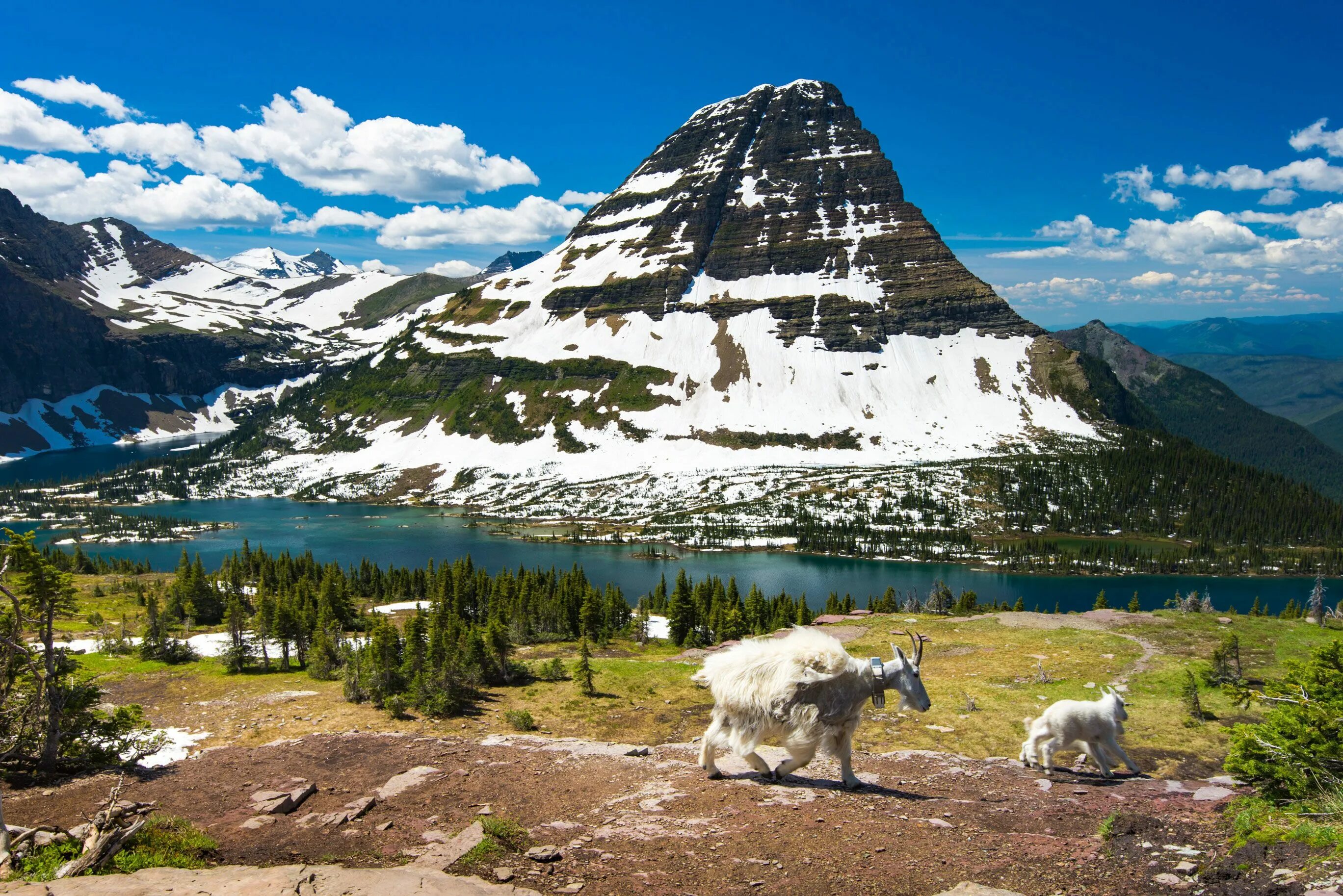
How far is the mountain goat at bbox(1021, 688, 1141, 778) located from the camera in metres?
16.5

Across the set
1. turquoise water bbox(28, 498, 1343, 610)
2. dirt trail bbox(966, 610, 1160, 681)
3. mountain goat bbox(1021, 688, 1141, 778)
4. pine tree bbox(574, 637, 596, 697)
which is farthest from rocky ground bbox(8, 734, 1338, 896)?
turquoise water bbox(28, 498, 1343, 610)

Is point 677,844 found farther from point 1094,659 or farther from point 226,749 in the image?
point 1094,659

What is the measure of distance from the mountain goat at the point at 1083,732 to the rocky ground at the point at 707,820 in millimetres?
625

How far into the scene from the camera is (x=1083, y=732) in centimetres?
1645

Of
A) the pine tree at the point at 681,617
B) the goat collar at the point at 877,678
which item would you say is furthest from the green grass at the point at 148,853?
the pine tree at the point at 681,617

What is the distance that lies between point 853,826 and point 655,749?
679 cm

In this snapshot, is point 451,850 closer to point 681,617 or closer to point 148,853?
point 148,853

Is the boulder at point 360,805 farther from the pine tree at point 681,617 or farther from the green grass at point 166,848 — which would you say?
the pine tree at point 681,617

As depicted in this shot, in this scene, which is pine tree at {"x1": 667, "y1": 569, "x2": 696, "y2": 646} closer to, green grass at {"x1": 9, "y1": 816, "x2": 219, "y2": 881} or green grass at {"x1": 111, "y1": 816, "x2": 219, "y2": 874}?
green grass at {"x1": 111, "y1": 816, "x2": 219, "y2": 874}

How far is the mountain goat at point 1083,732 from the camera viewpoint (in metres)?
16.5

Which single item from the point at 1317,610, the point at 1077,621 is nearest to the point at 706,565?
the point at 1077,621

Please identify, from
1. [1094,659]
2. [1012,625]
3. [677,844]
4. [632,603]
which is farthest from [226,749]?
[632,603]

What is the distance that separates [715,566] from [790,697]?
120 m

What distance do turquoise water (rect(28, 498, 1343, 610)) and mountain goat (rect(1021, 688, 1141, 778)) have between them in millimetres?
89384
